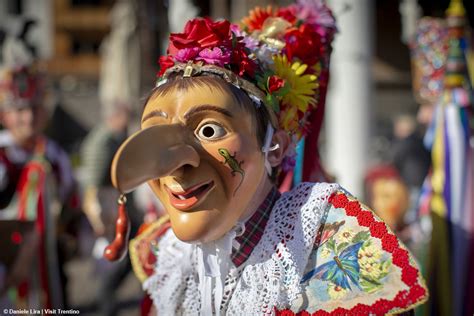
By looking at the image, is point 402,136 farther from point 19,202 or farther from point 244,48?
point 244,48

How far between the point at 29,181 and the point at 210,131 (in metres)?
2.12

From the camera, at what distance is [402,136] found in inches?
234

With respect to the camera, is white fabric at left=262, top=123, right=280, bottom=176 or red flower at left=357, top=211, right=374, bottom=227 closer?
red flower at left=357, top=211, right=374, bottom=227

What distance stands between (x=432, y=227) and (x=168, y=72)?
71.4 inches

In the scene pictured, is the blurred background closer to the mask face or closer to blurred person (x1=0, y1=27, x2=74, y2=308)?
blurred person (x1=0, y1=27, x2=74, y2=308)

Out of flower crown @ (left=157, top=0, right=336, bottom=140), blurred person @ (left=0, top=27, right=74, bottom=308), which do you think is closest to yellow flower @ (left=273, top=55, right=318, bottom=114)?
flower crown @ (left=157, top=0, right=336, bottom=140)

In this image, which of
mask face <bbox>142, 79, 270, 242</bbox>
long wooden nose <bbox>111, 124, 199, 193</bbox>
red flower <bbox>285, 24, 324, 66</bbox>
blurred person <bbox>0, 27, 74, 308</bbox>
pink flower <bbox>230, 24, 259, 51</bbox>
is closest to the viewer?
long wooden nose <bbox>111, 124, 199, 193</bbox>

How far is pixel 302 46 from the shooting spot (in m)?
1.87

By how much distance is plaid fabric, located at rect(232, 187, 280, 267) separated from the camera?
1634mm

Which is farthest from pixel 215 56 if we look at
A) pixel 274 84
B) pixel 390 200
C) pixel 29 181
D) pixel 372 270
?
pixel 390 200

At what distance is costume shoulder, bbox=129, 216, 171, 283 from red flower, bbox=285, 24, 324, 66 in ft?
2.24

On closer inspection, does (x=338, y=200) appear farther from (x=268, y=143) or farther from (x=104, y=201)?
(x=104, y=201)

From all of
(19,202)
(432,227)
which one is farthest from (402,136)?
(19,202)

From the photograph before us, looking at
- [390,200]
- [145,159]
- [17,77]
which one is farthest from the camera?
[390,200]
